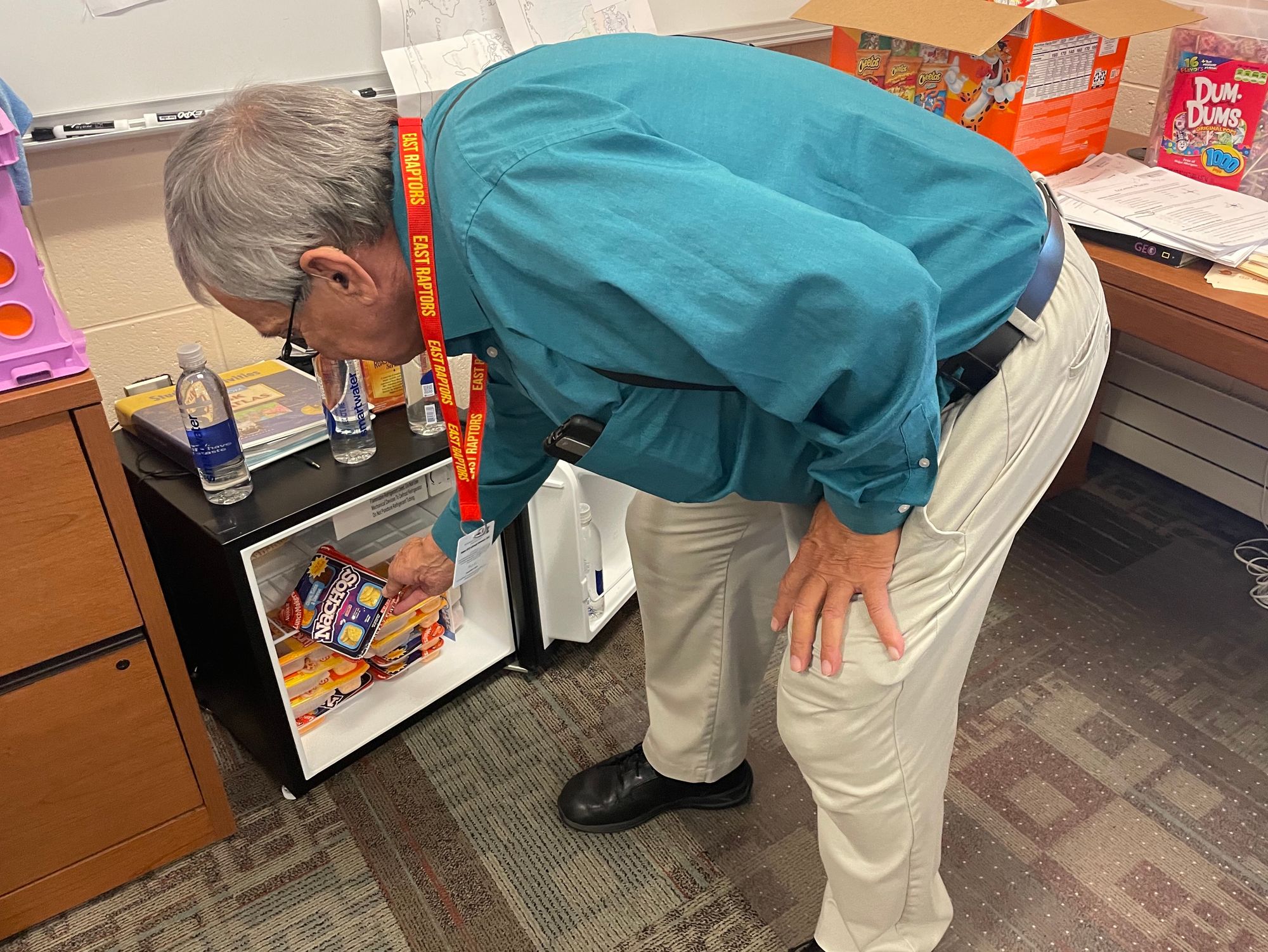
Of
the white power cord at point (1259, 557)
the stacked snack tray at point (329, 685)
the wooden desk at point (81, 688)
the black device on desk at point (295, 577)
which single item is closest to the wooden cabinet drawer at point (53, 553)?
the wooden desk at point (81, 688)

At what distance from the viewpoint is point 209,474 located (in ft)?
4.12

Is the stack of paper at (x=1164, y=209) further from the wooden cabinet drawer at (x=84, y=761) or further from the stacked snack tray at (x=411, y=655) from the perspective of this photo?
the wooden cabinet drawer at (x=84, y=761)

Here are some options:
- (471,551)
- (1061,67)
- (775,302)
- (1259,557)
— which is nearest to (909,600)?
(775,302)

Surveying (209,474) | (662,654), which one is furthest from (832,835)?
(209,474)

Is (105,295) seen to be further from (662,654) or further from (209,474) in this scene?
(662,654)

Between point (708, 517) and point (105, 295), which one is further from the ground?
point (105, 295)

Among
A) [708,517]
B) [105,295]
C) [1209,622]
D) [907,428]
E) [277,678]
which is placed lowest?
[1209,622]

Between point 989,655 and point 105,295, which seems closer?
point 105,295

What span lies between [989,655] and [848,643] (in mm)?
952

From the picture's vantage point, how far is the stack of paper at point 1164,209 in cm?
134

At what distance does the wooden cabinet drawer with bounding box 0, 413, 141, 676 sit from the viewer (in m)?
1.03

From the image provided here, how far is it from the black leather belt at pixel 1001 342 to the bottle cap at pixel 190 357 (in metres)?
0.94

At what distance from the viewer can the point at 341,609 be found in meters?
1.49

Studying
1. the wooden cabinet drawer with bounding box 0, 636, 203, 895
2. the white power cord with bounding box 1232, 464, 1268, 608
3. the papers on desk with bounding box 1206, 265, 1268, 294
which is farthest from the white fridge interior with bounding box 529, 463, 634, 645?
the white power cord with bounding box 1232, 464, 1268, 608
